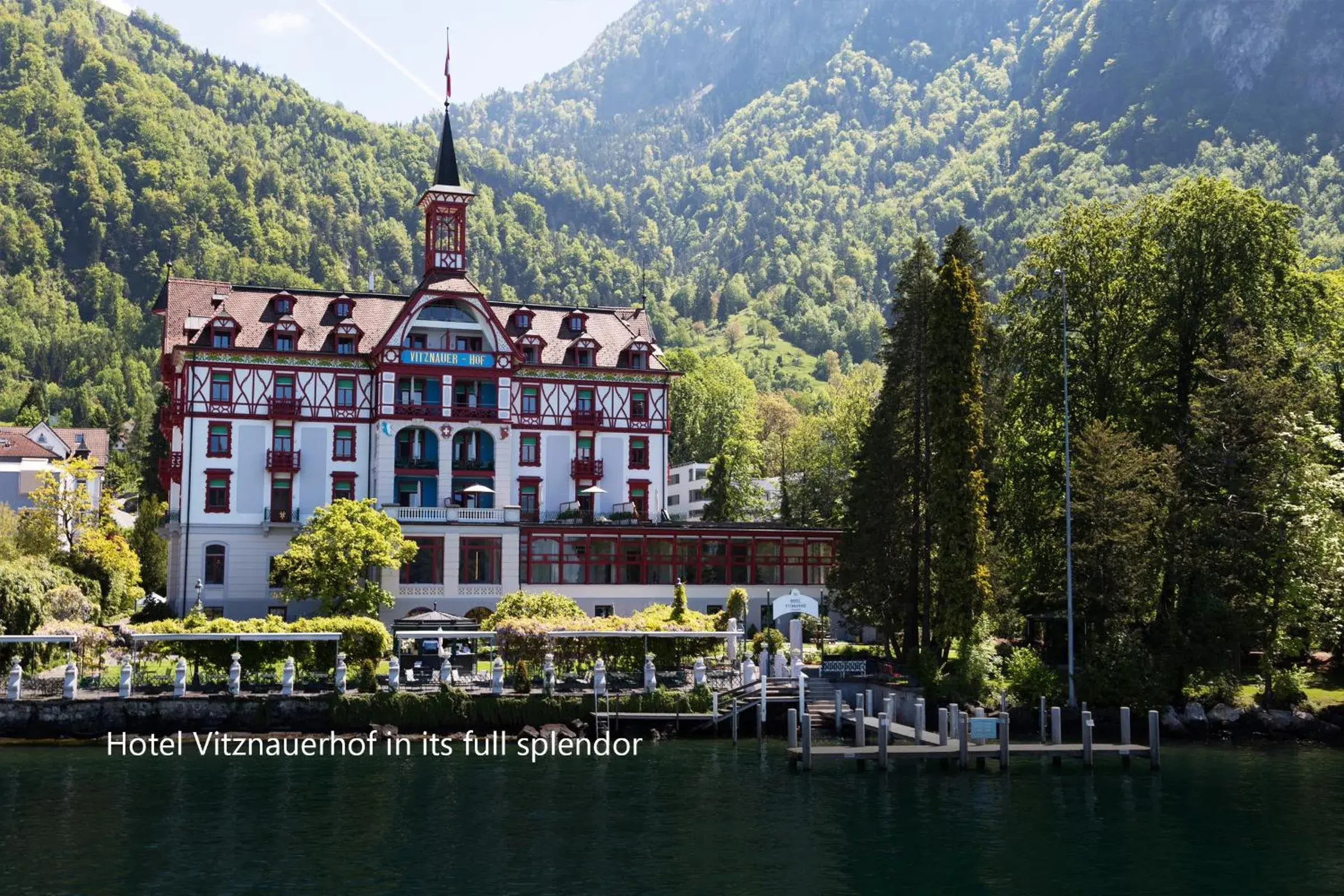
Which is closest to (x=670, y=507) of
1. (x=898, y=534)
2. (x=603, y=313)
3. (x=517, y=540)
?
(x=603, y=313)

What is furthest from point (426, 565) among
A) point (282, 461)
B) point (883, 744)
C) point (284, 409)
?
point (883, 744)

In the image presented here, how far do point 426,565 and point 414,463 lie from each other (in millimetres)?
5849

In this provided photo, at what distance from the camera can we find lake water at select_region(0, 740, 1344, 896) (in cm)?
3206

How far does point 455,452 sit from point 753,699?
2830 centimetres

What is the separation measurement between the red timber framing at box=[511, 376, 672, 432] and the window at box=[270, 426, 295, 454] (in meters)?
11.5

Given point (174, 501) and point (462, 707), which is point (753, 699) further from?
point (174, 501)

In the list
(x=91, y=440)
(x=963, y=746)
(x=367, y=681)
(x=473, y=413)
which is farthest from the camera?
(x=91, y=440)

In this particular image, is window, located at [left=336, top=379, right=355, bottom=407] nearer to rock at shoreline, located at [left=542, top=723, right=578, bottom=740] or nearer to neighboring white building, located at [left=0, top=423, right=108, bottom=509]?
rock at shoreline, located at [left=542, top=723, right=578, bottom=740]

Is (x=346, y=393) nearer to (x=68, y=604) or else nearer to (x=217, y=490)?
(x=217, y=490)

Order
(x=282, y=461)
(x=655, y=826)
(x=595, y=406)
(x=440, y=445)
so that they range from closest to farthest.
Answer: (x=655, y=826) < (x=282, y=461) < (x=440, y=445) < (x=595, y=406)

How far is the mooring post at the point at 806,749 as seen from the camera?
47.0 m

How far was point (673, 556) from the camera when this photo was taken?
79.6 metres

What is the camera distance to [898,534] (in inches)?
2498

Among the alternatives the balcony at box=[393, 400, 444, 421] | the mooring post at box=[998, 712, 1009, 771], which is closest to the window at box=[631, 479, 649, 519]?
the balcony at box=[393, 400, 444, 421]
